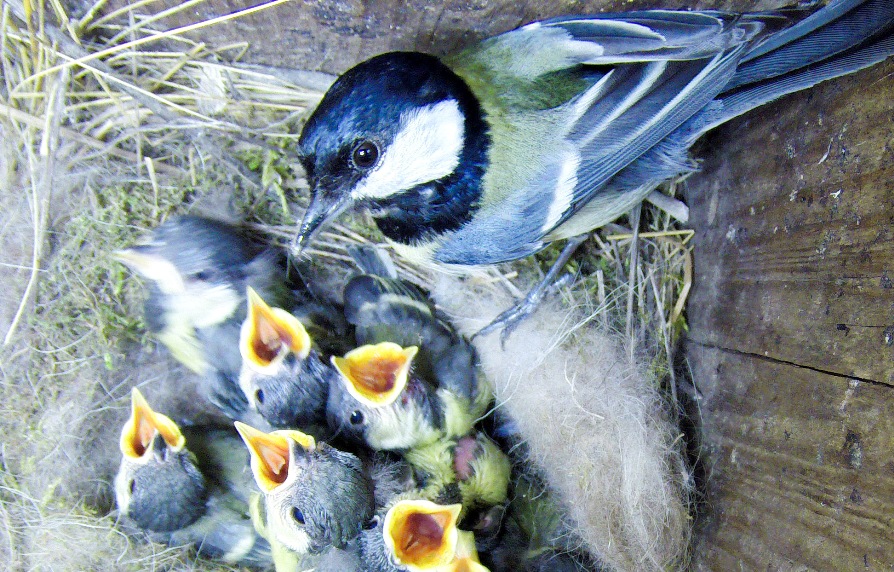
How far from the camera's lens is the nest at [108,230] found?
1545mm

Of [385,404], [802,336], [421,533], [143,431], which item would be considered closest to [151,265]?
[143,431]

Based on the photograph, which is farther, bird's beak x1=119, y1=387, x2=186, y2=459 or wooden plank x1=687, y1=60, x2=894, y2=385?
bird's beak x1=119, y1=387, x2=186, y2=459

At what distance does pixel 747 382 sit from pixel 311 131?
1.07 m

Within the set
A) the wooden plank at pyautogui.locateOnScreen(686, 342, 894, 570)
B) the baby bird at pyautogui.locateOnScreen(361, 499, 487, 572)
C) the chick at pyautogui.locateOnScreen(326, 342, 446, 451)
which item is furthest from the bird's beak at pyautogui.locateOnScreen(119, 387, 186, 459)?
the wooden plank at pyautogui.locateOnScreen(686, 342, 894, 570)

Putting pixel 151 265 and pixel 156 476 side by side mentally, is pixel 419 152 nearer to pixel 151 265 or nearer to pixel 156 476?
pixel 151 265

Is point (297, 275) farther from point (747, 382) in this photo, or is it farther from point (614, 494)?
point (747, 382)

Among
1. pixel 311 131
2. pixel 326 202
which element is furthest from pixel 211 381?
pixel 311 131

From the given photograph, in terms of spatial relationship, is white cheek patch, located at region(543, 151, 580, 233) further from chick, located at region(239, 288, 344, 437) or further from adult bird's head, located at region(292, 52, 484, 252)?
chick, located at region(239, 288, 344, 437)

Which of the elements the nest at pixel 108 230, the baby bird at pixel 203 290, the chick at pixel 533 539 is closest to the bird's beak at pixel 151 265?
the baby bird at pixel 203 290

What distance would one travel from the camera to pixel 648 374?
61.7 inches

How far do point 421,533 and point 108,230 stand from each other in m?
1.20

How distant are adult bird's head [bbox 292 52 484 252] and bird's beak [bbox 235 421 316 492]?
435 millimetres

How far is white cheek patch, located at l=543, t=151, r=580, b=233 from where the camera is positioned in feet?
4.26

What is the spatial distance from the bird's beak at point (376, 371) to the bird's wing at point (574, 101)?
15.4 inches
